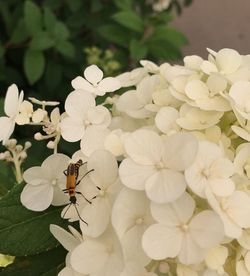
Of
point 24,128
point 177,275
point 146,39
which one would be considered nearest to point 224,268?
point 177,275

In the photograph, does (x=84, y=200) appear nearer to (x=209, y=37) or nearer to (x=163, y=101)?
(x=163, y=101)

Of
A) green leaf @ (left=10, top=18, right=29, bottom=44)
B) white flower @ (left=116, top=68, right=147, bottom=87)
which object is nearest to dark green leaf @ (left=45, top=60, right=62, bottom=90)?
green leaf @ (left=10, top=18, right=29, bottom=44)

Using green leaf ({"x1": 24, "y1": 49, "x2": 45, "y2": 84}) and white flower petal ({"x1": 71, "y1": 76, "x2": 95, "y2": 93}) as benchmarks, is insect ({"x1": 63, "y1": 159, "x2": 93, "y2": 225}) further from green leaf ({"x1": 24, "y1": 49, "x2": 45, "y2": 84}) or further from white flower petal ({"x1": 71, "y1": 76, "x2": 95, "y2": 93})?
green leaf ({"x1": 24, "y1": 49, "x2": 45, "y2": 84})

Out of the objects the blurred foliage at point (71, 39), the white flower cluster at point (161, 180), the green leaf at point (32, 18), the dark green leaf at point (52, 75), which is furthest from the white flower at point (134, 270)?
the dark green leaf at point (52, 75)

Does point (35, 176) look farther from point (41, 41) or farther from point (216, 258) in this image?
point (41, 41)

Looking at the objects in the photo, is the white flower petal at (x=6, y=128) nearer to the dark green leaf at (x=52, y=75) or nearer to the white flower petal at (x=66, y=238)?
the white flower petal at (x=66, y=238)
